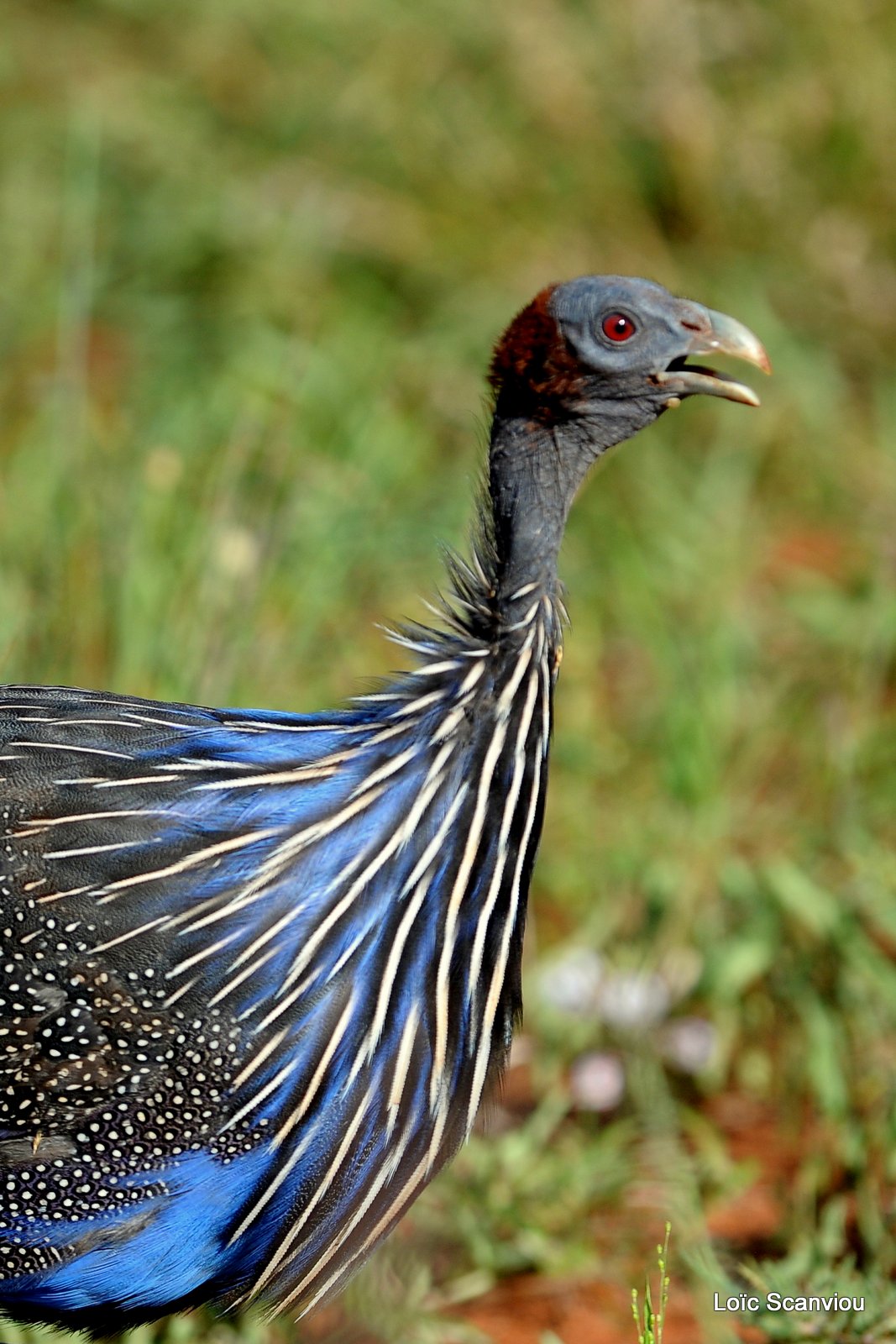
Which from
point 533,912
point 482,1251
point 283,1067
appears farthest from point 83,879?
point 533,912

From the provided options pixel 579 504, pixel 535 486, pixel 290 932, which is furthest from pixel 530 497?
pixel 579 504

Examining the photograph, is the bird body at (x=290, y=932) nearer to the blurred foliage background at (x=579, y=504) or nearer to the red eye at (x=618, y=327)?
the red eye at (x=618, y=327)

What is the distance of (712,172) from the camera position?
4.86 metres

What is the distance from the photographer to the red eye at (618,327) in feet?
6.75

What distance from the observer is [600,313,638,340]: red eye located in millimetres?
2059

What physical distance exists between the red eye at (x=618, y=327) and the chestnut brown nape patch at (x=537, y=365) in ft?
0.18

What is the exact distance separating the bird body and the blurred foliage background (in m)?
0.27

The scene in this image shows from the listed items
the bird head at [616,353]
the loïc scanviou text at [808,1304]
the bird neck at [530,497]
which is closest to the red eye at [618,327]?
the bird head at [616,353]

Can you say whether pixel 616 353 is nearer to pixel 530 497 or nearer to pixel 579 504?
pixel 530 497

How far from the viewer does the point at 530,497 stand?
2.07 meters

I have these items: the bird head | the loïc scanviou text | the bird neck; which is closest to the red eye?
the bird head

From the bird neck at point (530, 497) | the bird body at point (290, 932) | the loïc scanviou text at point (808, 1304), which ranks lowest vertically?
the loïc scanviou text at point (808, 1304)

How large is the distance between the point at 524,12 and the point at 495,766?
3542 millimetres

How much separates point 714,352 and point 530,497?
0.92 ft
